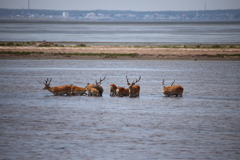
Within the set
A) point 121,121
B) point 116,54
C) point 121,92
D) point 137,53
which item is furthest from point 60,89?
point 137,53

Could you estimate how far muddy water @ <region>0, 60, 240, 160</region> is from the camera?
11742mm

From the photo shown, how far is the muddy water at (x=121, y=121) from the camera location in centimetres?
1174

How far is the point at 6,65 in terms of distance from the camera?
3525 centimetres

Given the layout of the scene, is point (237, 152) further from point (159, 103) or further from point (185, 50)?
point (185, 50)

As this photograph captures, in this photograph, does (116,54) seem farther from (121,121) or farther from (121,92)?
(121,121)

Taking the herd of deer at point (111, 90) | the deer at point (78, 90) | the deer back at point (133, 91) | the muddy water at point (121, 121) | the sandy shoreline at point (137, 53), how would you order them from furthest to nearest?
the sandy shoreline at point (137, 53) → the deer at point (78, 90) → the herd of deer at point (111, 90) → the deer back at point (133, 91) → the muddy water at point (121, 121)

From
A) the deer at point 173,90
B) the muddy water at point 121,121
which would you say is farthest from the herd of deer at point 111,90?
the muddy water at point 121,121

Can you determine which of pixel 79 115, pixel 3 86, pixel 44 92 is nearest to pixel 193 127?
pixel 79 115

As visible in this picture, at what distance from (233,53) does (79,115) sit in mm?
31257

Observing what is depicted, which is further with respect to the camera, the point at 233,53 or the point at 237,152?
the point at 233,53

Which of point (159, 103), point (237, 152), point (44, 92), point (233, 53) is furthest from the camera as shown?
point (233, 53)

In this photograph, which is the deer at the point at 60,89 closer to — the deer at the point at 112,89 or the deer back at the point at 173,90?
the deer at the point at 112,89

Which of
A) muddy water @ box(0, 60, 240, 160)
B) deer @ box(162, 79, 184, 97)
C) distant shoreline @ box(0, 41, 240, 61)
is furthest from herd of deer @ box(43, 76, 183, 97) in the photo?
distant shoreline @ box(0, 41, 240, 61)

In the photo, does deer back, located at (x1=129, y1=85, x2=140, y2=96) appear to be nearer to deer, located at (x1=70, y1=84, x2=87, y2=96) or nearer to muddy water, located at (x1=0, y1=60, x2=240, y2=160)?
muddy water, located at (x1=0, y1=60, x2=240, y2=160)
